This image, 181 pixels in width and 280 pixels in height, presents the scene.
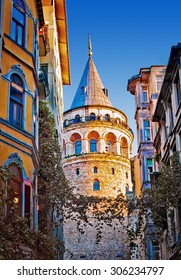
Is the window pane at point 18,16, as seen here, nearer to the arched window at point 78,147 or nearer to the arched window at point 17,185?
the arched window at point 17,185

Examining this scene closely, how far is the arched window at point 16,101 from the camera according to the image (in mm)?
14562

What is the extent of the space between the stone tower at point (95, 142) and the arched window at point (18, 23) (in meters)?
28.4

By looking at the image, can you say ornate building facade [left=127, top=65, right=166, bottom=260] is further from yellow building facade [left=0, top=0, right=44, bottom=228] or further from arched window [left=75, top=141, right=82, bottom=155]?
arched window [left=75, top=141, right=82, bottom=155]

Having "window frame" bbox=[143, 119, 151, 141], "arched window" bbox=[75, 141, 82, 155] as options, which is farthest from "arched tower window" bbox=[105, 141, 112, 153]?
"window frame" bbox=[143, 119, 151, 141]

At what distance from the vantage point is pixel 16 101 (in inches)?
583

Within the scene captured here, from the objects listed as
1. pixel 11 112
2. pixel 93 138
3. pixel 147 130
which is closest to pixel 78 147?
pixel 93 138

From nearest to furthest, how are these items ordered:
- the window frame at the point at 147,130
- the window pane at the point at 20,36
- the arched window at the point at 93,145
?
the window pane at the point at 20,36, the window frame at the point at 147,130, the arched window at the point at 93,145

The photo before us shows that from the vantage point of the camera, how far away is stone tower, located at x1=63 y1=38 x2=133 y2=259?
45938 millimetres

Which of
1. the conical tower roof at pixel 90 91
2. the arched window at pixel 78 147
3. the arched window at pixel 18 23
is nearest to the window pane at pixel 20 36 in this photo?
the arched window at pixel 18 23

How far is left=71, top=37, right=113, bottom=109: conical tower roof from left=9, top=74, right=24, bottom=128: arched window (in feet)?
110

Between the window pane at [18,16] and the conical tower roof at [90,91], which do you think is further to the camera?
the conical tower roof at [90,91]

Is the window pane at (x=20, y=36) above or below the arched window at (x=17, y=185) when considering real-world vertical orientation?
above

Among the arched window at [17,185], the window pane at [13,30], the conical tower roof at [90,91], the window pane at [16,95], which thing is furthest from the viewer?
the conical tower roof at [90,91]

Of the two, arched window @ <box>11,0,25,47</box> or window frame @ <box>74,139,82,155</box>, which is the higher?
window frame @ <box>74,139,82,155</box>
